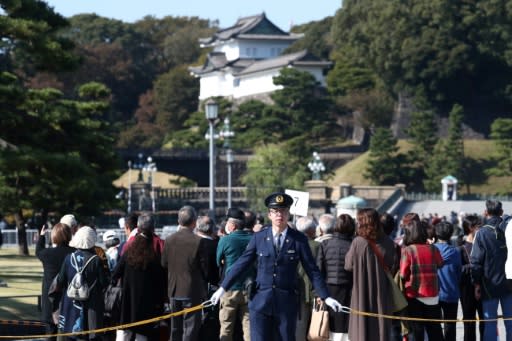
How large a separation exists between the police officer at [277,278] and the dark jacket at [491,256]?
3083 millimetres

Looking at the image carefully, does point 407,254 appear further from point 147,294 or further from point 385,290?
point 147,294

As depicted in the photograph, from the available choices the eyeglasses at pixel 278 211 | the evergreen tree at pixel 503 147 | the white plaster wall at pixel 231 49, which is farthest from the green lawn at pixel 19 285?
the white plaster wall at pixel 231 49

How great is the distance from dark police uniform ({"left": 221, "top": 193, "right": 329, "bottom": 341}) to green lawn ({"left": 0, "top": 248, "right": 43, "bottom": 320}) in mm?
7023

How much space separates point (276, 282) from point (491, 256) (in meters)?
3.34

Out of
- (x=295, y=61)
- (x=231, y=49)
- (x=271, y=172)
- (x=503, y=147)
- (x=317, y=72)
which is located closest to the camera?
(x=503, y=147)

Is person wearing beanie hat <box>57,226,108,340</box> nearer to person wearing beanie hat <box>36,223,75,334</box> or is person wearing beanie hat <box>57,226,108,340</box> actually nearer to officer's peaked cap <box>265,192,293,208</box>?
person wearing beanie hat <box>36,223,75,334</box>

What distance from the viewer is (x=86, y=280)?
11969 mm

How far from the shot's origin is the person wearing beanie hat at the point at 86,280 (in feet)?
39.3

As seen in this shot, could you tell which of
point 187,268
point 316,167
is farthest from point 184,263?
point 316,167

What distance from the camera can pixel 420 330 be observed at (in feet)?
40.7

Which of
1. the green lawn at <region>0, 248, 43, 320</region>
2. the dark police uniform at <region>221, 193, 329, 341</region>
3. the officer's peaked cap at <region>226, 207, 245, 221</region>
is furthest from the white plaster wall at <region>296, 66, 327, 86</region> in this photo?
the dark police uniform at <region>221, 193, 329, 341</region>

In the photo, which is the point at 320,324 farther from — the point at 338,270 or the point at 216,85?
the point at 216,85

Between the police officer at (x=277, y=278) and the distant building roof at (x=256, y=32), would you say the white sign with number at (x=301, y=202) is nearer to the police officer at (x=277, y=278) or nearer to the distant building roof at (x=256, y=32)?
the police officer at (x=277, y=278)

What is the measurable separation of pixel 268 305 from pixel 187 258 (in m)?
2.12
